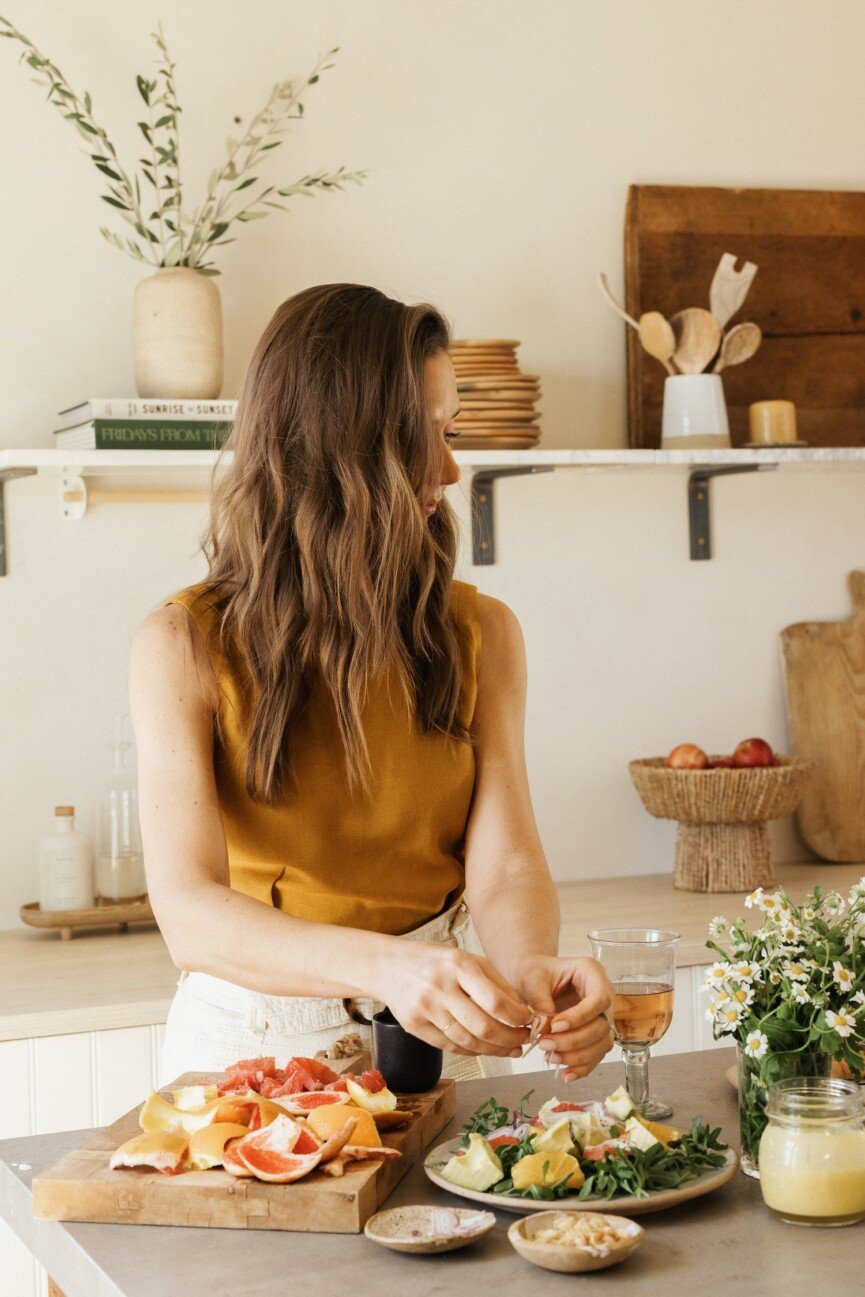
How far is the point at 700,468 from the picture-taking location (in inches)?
109

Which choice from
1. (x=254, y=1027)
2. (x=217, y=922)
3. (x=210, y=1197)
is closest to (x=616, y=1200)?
(x=210, y=1197)

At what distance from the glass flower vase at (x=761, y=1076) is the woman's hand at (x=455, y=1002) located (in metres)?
0.17

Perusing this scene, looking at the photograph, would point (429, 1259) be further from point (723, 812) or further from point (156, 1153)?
point (723, 812)

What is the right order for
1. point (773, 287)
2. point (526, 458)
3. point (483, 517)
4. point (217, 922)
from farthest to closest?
point (773, 287) → point (483, 517) → point (526, 458) → point (217, 922)

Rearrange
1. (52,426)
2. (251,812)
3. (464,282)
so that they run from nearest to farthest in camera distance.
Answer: (251,812) → (52,426) → (464,282)

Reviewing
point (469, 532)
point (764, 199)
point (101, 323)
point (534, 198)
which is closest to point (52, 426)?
point (101, 323)

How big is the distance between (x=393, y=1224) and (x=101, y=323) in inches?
73.3

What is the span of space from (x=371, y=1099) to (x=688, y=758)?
1601 millimetres

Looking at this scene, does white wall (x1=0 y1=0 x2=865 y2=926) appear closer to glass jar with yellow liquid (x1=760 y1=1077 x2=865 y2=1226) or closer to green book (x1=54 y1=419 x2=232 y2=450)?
green book (x1=54 y1=419 x2=232 y2=450)

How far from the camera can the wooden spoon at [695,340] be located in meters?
2.67

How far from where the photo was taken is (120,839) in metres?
2.48

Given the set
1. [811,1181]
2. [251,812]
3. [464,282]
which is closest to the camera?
[811,1181]

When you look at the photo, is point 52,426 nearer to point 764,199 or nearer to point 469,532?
point 469,532

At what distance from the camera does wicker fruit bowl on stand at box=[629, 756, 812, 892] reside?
259cm
